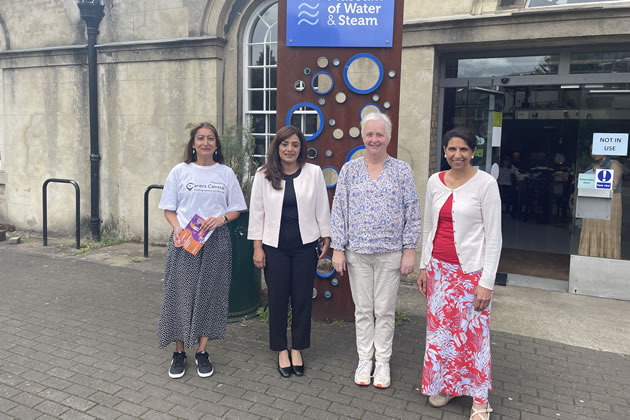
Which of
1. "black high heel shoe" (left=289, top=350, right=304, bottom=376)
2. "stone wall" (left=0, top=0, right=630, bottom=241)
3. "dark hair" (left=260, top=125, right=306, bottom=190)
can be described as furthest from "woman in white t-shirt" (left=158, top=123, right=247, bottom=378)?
"stone wall" (left=0, top=0, right=630, bottom=241)

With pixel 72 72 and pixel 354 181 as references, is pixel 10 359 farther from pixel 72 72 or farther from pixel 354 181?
pixel 72 72

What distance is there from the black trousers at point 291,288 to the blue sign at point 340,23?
2.02 meters

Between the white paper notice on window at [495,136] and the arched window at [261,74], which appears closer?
the white paper notice on window at [495,136]

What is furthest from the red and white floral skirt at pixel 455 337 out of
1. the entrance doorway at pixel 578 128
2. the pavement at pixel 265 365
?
the entrance doorway at pixel 578 128

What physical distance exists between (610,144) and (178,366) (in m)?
5.22

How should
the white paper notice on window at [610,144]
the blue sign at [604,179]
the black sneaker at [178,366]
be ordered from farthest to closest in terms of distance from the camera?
the blue sign at [604,179]
the white paper notice on window at [610,144]
the black sneaker at [178,366]

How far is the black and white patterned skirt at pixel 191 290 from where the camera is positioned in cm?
396

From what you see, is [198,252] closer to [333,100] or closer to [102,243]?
[333,100]

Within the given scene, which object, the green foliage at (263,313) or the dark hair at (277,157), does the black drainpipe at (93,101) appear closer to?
the green foliage at (263,313)

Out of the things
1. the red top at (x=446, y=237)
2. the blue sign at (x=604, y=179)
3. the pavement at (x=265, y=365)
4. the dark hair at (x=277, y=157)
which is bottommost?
the pavement at (x=265, y=365)

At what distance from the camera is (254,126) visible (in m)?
8.23

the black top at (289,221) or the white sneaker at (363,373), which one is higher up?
the black top at (289,221)

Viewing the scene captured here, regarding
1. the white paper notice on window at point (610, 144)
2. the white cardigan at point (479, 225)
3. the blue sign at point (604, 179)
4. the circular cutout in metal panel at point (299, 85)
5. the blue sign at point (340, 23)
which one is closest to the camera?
the white cardigan at point (479, 225)

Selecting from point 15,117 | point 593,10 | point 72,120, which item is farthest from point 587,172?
point 15,117
